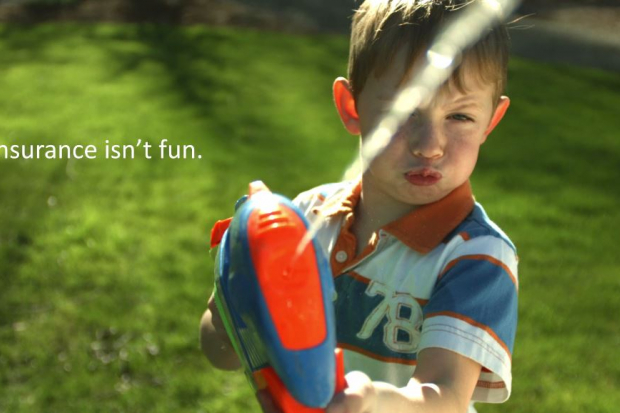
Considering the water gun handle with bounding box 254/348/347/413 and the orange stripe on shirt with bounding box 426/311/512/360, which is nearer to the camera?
the water gun handle with bounding box 254/348/347/413

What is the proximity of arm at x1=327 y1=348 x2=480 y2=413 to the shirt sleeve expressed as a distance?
0.08 ft

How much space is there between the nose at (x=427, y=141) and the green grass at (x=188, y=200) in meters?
1.86

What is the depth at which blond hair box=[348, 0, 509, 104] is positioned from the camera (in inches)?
67.0

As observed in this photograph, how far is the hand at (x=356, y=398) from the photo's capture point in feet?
4.24

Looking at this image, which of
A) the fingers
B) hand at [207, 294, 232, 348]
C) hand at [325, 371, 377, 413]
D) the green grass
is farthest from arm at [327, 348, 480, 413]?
the green grass

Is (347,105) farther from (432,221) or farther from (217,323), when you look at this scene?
(217,323)

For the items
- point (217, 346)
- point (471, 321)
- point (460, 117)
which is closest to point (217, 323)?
point (217, 346)

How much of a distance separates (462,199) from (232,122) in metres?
4.10

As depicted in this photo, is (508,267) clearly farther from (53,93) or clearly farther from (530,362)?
(53,93)

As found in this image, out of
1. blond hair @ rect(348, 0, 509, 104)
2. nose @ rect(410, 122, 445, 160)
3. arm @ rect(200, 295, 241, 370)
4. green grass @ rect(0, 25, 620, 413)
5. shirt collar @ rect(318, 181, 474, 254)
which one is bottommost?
green grass @ rect(0, 25, 620, 413)

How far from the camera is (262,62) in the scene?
6.98 metres

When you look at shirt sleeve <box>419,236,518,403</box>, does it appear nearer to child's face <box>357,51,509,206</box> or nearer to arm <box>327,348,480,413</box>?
arm <box>327,348,480,413</box>

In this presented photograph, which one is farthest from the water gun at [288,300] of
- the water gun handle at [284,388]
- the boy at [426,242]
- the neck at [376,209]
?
the neck at [376,209]

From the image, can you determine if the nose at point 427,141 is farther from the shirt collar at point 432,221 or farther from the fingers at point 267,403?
the fingers at point 267,403
